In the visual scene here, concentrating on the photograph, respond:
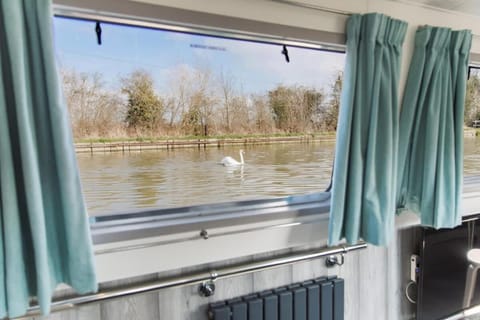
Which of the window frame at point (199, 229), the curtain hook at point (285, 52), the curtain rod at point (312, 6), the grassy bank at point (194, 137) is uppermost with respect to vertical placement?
the curtain rod at point (312, 6)

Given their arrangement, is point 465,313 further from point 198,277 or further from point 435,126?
point 198,277

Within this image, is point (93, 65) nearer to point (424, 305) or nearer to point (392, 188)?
point (392, 188)

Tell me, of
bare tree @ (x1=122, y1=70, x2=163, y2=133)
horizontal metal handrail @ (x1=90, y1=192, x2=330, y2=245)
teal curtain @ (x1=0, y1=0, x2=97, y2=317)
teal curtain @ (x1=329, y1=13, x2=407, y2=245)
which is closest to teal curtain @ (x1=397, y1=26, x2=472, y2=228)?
teal curtain @ (x1=329, y1=13, x2=407, y2=245)

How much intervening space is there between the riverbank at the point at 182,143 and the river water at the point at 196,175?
21mm

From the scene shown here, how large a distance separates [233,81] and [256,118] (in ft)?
0.70

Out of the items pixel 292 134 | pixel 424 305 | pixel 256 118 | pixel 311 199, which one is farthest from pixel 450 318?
pixel 256 118

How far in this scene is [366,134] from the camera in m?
1.47

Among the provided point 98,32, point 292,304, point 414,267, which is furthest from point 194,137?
point 414,267

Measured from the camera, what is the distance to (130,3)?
3.79 feet

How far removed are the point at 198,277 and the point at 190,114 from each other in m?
0.70

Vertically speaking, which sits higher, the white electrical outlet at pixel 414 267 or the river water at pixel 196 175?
the river water at pixel 196 175

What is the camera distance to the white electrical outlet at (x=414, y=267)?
1817mm

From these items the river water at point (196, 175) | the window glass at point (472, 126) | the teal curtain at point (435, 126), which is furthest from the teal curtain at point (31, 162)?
the window glass at point (472, 126)

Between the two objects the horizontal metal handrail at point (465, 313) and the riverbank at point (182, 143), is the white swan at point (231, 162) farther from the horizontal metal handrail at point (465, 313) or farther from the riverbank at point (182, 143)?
the horizontal metal handrail at point (465, 313)
